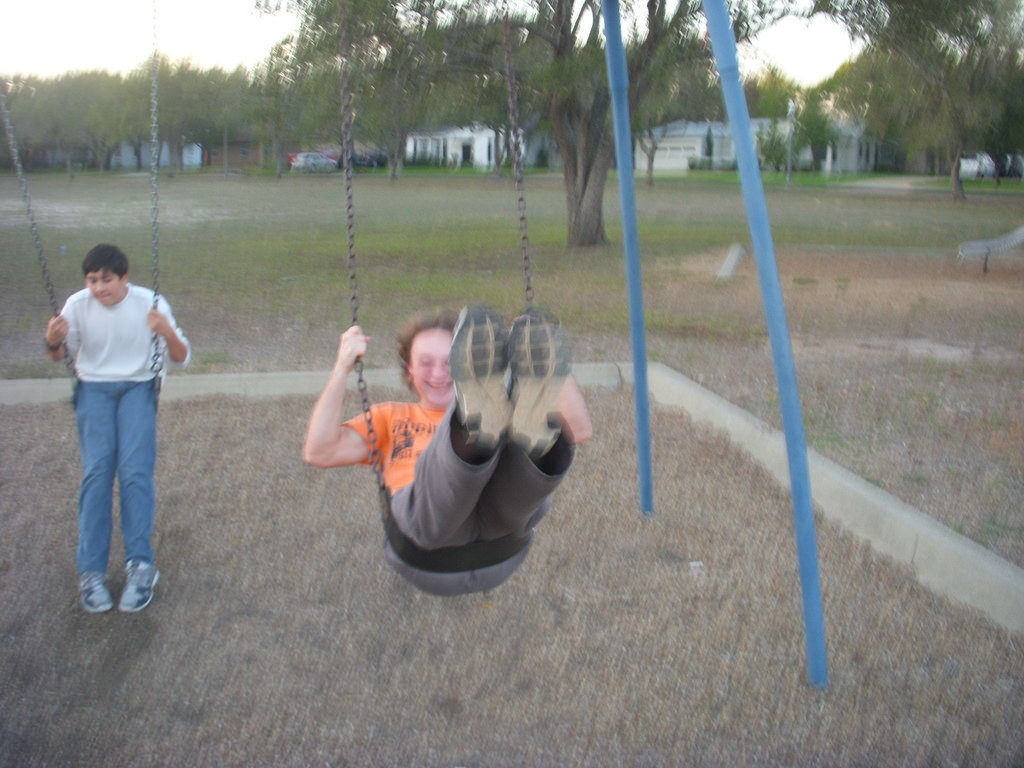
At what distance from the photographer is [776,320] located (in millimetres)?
2885

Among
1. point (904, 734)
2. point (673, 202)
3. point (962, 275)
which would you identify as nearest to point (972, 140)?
point (673, 202)

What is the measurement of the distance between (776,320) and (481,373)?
1295 mm

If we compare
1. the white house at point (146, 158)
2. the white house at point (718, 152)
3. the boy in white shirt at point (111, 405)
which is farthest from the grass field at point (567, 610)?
the white house at point (146, 158)

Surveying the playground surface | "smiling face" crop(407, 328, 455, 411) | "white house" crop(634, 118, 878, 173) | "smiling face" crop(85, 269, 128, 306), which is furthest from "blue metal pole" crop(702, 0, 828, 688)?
"white house" crop(634, 118, 878, 173)

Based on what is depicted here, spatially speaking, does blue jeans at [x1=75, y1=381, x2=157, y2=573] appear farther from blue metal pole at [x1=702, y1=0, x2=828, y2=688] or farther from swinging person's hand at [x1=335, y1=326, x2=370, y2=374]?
blue metal pole at [x1=702, y1=0, x2=828, y2=688]

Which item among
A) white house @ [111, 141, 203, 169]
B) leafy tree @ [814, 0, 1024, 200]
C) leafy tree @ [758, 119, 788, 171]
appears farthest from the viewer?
white house @ [111, 141, 203, 169]

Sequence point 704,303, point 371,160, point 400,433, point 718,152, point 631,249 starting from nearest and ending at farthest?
point 400,433, point 631,249, point 704,303, point 371,160, point 718,152

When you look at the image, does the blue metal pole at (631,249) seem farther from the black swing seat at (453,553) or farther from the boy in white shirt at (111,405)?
the boy in white shirt at (111,405)

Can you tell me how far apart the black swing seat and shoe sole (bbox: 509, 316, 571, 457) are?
1.80 feet

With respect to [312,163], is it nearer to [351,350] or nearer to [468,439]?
[351,350]

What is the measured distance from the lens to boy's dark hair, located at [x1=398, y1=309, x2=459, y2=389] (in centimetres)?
275

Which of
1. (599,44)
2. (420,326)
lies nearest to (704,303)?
(599,44)

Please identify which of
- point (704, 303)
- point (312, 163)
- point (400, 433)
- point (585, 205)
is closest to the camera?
point (400, 433)

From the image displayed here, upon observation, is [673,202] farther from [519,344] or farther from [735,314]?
[519,344]
